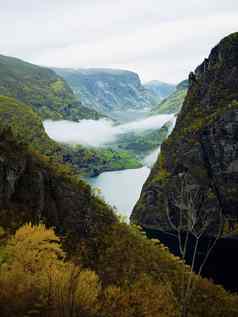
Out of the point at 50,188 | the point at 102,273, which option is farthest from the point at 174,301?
the point at 50,188

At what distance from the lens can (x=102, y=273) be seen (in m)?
72.6

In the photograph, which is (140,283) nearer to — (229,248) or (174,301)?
(174,301)

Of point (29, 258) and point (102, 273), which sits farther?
point (102, 273)

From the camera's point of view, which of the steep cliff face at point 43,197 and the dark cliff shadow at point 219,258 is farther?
the dark cliff shadow at point 219,258

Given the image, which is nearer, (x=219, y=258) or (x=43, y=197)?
(x=43, y=197)

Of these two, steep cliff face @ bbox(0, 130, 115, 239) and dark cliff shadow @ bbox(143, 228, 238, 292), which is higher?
steep cliff face @ bbox(0, 130, 115, 239)

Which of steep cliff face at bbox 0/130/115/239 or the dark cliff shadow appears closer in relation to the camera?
steep cliff face at bbox 0/130/115/239

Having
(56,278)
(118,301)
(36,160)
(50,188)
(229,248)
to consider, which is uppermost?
(36,160)

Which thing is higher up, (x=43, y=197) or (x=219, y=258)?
(x=43, y=197)

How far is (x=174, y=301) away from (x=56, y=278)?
32220 mm

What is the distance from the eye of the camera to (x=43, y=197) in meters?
77.8

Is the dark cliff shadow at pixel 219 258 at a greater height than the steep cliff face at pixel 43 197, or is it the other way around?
the steep cliff face at pixel 43 197

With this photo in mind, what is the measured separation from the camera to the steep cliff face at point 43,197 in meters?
71.7

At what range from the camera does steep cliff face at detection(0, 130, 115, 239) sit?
71.7 metres
